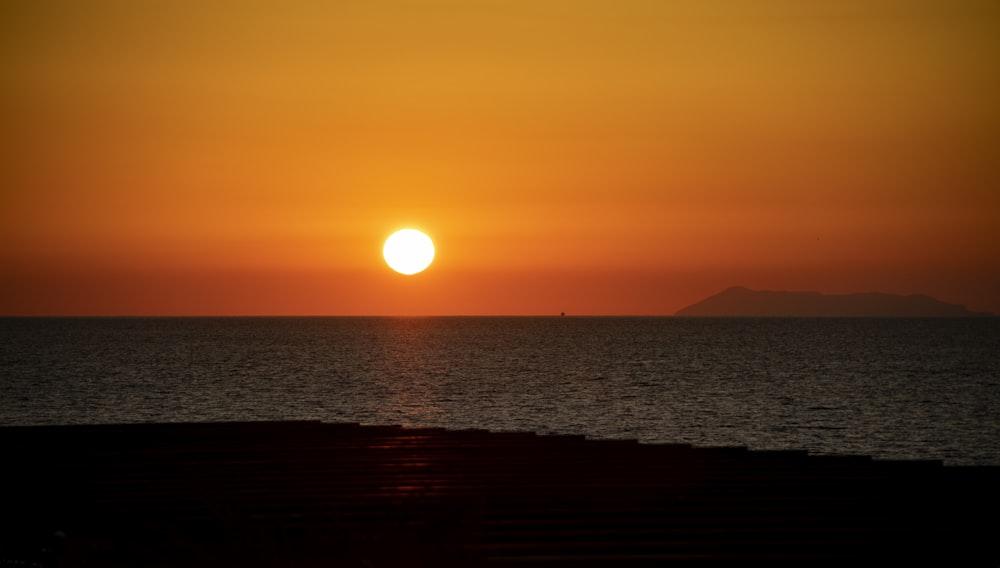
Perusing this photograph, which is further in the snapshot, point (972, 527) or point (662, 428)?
point (662, 428)

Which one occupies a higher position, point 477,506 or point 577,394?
point 577,394

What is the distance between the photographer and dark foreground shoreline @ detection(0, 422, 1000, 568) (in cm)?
1073

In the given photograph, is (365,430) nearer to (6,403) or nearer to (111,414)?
(111,414)

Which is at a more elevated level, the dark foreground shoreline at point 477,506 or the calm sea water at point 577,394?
the calm sea water at point 577,394

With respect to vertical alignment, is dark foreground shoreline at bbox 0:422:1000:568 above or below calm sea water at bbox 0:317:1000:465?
below

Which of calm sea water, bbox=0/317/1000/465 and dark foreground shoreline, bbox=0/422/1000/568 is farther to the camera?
calm sea water, bbox=0/317/1000/465

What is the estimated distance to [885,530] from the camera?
12172 mm

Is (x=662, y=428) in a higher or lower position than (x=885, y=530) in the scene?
higher

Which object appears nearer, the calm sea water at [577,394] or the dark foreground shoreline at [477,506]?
the dark foreground shoreline at [477,506]

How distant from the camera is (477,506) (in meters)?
13.1

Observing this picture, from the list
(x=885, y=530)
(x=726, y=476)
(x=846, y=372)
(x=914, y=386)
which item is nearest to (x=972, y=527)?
(x=885, y=530)

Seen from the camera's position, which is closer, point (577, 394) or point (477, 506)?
point (477, 506)

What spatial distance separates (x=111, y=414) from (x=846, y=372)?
7798 cm

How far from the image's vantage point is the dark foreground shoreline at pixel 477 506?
10.7 metres
